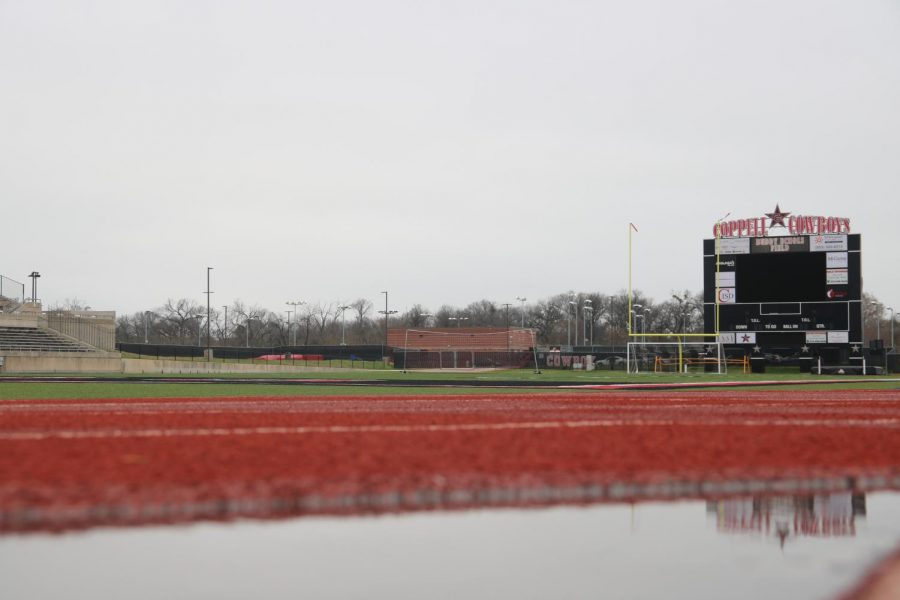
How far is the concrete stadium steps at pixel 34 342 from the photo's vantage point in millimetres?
47531

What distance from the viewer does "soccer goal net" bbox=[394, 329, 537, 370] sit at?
213 feet

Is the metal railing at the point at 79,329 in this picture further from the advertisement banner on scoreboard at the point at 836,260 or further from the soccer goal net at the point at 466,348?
the advertisement banner on scoreboard at the point at 836,260

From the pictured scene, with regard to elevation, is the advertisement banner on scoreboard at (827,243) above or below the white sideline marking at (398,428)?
above

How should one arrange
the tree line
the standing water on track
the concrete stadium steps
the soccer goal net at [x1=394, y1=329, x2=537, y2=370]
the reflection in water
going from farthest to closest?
the tree line → the soccer goal net at [x1=394, y1=329, x2=537, y2=370] → the concrete stadium steps → the reflection in water → the standing water on track

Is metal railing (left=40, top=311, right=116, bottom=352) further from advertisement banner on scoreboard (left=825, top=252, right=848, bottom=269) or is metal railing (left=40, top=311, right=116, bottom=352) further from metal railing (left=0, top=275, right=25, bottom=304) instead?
advertisement banner on scoreboard (left=825, top=252, right=848, bottom=269)

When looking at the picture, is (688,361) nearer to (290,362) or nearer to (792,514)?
(290,362)

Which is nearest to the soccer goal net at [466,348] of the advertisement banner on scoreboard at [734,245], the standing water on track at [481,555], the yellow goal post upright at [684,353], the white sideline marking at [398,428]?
the yellow goal post upright at [684,353]

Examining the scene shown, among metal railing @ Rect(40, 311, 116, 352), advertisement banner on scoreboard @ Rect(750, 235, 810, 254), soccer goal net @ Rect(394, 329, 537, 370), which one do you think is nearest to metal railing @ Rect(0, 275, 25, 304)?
metal railing @ Rect(40, 311, 116, 352)

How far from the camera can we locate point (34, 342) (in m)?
49.4

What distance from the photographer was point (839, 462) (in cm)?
641

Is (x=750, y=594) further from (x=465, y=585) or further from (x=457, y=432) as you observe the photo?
(x=457, y=432)

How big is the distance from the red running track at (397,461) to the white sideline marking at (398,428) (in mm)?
20

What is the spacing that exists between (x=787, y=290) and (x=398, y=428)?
116 ft

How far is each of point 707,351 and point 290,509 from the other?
44.6 m
